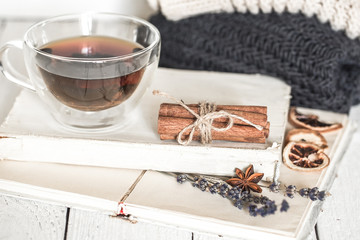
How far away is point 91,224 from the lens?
0.59 m

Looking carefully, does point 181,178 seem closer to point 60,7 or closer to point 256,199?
point 256,199

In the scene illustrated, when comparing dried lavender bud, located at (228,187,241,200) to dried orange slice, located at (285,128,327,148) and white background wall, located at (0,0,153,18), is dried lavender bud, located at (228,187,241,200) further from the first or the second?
white background wall, located at (0,0,153,18)

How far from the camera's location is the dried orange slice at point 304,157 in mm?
664

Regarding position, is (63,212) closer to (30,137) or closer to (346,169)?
(30,137)

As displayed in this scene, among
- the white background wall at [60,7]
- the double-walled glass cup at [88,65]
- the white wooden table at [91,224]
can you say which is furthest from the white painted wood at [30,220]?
the white background wall at [60,7]

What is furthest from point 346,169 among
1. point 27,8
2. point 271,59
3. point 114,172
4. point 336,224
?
point 27,8

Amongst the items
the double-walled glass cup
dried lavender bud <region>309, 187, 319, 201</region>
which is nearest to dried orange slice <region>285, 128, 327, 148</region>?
dried lavender bud <region>309, 187, 319, 201</region>

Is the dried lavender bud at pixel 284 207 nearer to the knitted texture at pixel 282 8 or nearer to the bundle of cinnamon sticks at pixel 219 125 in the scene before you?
the bundle of cinnamon sticks at pixel 219 125

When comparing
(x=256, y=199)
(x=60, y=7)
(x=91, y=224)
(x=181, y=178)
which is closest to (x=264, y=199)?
(x=256, y=199)

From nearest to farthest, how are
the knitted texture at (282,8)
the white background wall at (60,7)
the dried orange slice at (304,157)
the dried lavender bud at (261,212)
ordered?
1. the dried lavender bud at (261,212)
2. the dried orange slice at (304,157)
3. the knitted texture at (282,8)
4. the white background wall at (60,7)

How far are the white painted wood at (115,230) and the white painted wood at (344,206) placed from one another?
0.59 feet

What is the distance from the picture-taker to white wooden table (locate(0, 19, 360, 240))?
576mm

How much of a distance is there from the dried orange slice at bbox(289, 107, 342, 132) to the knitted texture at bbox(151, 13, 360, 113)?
0.15 feet

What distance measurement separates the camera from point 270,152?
2.01 feet
